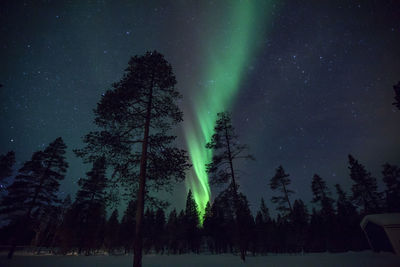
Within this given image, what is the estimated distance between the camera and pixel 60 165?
69.3ft

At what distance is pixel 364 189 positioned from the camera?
102ft

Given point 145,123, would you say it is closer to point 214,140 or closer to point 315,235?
point 214,140

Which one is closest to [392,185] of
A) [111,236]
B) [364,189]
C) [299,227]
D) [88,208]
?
[364,189]

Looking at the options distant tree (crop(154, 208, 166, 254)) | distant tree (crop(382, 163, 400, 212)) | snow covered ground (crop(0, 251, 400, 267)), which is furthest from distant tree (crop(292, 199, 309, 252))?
distant tree (crop(154, 208, 166, 254))

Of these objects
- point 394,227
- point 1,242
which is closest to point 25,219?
point 394,227

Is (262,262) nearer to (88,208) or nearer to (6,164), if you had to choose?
(88,208)

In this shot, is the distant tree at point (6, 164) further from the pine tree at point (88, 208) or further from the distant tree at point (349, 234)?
the distant tree at point (349, 234)

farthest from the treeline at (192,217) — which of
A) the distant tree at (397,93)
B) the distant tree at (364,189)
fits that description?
the distant tree at (397,93)

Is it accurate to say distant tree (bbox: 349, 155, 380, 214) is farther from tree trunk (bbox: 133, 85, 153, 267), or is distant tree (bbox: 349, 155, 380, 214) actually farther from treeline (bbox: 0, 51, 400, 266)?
tree trunk (bbox: 133, 85, 153, 267)

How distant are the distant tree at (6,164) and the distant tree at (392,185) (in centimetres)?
6813

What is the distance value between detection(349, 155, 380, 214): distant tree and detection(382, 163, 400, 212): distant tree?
4326 mm

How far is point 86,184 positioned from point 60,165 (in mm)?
4625

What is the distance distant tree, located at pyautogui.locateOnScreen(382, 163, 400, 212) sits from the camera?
3172 cm

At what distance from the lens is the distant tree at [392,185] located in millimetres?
31719
